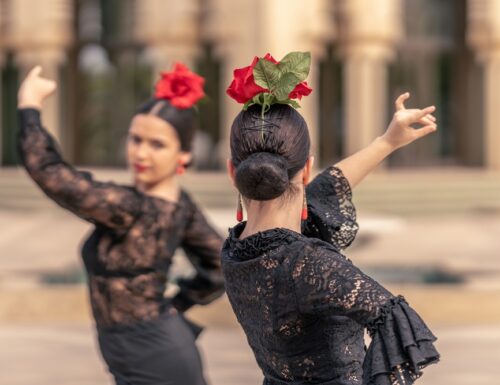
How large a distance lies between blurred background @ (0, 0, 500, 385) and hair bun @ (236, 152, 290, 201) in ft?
13.8

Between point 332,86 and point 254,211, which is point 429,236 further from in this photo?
point 254,211

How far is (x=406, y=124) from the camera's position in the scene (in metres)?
2.89

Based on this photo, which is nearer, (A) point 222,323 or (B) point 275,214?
(B) point 275,214

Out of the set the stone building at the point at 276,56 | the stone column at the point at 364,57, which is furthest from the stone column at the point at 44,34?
the stone column at the point at 364,57

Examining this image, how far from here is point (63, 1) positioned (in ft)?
64.7

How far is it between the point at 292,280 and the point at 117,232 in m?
1.64

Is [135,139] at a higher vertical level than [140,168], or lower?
higher

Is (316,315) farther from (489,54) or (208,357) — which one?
(489,54)

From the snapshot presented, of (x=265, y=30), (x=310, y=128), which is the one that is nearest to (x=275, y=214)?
(x=265, y=30)

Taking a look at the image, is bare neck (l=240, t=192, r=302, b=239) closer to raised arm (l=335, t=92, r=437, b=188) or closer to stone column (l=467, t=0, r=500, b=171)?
raised arm (l=335, t=92, r=437, b=188)

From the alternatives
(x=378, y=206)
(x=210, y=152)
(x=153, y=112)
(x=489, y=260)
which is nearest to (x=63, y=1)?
(x=210, y=152)

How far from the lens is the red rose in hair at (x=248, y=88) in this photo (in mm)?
2535

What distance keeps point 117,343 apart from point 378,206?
1349cm

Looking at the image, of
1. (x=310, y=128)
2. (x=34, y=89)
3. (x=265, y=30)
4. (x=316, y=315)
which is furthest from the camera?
(x=310, y=128)
